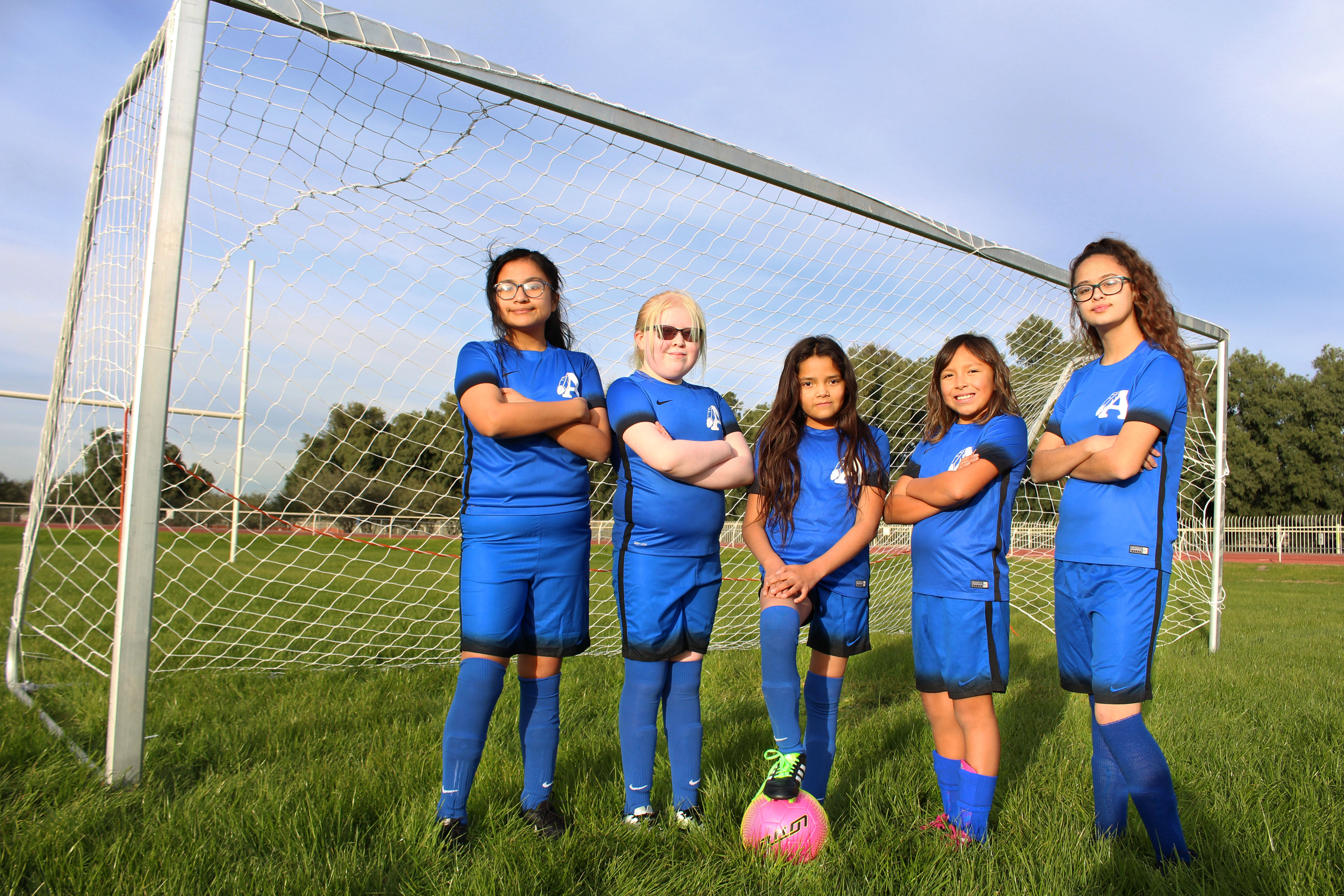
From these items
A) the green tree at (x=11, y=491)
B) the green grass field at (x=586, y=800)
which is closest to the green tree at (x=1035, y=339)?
the green grass field at (x=586, y=800)

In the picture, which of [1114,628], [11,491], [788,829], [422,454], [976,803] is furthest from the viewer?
[11,491]

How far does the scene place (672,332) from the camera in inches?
96.2

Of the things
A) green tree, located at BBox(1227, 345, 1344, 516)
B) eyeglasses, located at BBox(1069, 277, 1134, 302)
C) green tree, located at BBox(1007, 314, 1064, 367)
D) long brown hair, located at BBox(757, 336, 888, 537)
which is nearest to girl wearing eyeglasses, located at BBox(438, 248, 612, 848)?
long brown hair, located at BBox(757, 336, 888, 537)

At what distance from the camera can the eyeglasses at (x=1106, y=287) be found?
2.32 metres

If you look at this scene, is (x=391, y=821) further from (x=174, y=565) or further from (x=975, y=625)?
(x=174, y=565)

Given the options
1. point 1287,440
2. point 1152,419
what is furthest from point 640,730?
point 1287,440

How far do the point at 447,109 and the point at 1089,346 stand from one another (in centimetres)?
264

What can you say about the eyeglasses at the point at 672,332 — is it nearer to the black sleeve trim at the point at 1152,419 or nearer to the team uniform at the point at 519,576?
the team uniform at the point at 519,576

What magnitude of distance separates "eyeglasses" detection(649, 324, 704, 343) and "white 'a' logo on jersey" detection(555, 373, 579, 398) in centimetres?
31

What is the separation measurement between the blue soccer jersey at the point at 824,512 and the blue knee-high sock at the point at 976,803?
0.65 m

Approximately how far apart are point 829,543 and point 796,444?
35 centimetres

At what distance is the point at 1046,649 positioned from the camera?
5820mm

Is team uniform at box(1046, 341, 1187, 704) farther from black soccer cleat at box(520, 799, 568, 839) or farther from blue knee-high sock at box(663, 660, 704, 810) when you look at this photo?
black soccer cleat at box(520, 799, 568, 839)

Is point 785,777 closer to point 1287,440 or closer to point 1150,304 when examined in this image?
point 1150,304
